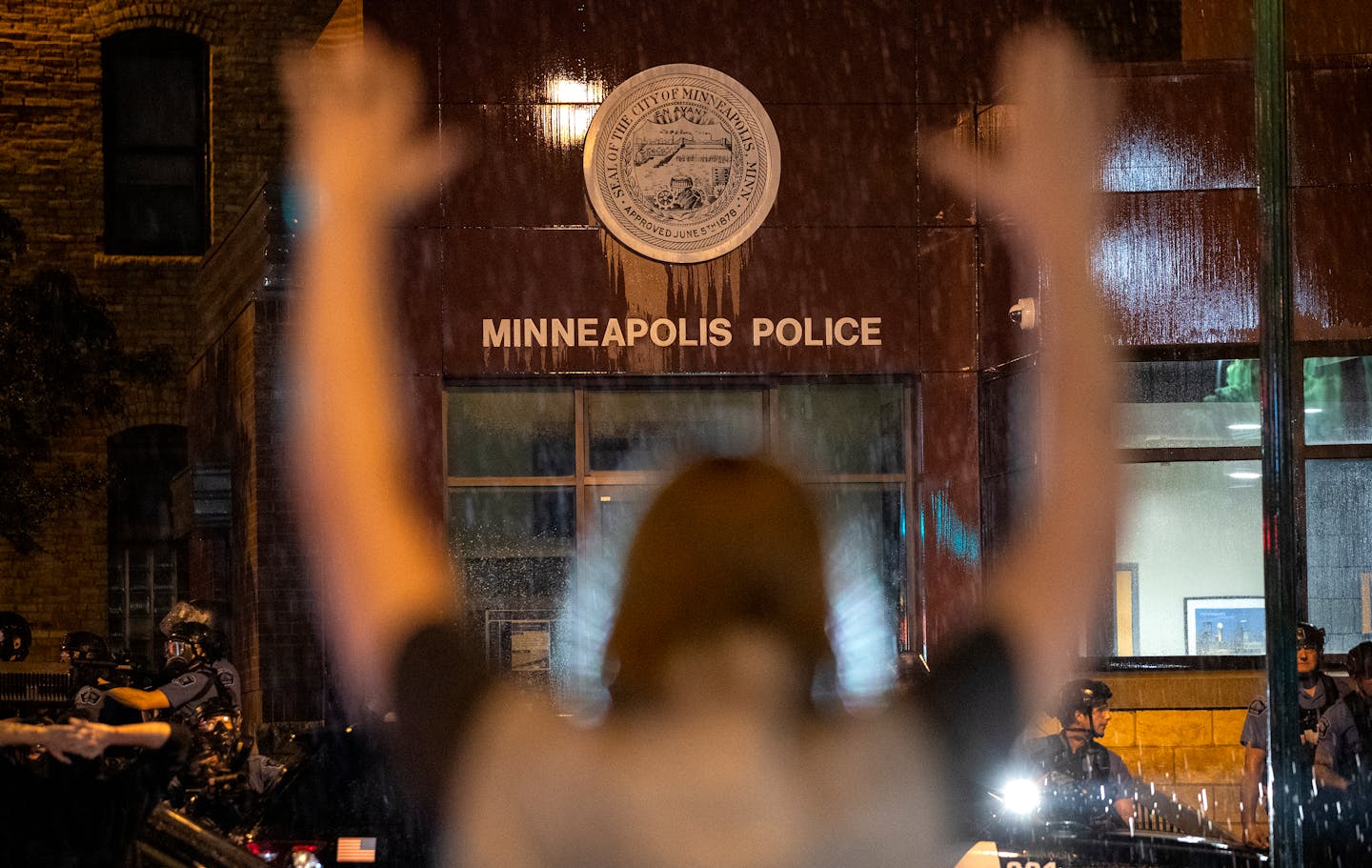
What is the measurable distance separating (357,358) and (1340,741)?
9.74 metres

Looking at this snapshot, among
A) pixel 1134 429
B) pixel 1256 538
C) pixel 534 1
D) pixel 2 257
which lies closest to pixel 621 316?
pixel 534 1

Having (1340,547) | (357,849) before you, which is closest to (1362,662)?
(1340,547)

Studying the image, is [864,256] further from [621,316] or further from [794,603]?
[794,603]

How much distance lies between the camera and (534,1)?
50.8 feet

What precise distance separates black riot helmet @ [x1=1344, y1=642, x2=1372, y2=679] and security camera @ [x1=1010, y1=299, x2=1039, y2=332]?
3.87 meters

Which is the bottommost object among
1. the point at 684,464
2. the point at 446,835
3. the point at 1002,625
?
the point at 446,835

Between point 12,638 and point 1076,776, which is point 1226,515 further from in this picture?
point 12,638

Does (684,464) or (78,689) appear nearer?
(684,464)

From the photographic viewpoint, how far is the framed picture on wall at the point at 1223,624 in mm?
14805

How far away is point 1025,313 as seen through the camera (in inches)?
568

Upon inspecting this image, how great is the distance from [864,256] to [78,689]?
748 cm

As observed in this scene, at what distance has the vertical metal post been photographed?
Answer: 694cm

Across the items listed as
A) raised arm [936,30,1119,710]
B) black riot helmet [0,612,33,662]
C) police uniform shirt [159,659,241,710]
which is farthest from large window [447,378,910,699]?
raised arm [936,30,1119,710]

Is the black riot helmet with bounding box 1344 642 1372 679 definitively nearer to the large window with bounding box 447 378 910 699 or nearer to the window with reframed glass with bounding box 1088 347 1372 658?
the window with reframed glass with bounding box 1088 347 1372 658
